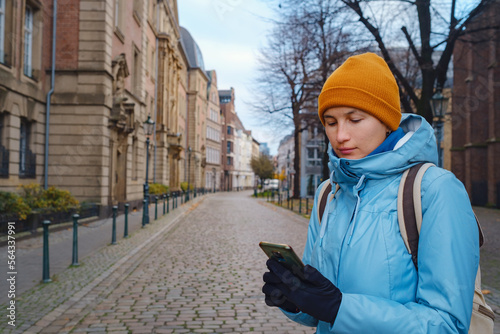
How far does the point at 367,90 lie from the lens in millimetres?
1609

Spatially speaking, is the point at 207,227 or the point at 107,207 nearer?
the point at 207,227

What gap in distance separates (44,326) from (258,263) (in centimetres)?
460

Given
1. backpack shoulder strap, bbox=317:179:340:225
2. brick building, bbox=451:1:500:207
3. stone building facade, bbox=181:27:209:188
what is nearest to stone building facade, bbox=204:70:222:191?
stone building facade, bbox=181:27:209:188

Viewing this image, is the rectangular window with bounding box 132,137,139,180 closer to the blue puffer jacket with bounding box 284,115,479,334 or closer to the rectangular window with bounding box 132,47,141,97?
the rectangular window with bounding box 132,47,141,97

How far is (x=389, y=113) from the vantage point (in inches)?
64.5

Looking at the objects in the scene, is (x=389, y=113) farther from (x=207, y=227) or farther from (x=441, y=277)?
(x=207, y=227)

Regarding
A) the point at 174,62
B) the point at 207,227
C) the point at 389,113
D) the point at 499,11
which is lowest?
the point at 207,227

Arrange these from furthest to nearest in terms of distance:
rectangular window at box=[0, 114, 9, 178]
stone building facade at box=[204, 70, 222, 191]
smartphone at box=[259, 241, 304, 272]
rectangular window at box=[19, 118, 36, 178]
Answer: stone building facade at box=[204, 70, 222, 191], rectangular window at box=[19, 118, 36, 178], rectangular window at box=[0, 114, 9, 178], smartphone at box=[259, 241, 304, 272]

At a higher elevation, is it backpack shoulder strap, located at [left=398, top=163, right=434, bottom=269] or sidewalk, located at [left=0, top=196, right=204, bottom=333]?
backpack shoulder strap, located at [left=398, top=163, right=434, bottom=269]

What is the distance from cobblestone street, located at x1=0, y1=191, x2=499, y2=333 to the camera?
4770 millimetres

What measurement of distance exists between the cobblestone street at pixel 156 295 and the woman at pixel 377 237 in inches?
134

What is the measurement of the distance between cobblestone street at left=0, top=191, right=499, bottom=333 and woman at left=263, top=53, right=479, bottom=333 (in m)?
3.42

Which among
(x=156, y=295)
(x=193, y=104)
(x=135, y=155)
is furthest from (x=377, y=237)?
(x=193, y=104)

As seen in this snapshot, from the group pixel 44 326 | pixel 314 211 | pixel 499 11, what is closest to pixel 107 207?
pixel 44 326
